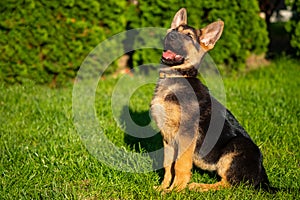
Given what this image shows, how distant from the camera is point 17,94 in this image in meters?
7.31

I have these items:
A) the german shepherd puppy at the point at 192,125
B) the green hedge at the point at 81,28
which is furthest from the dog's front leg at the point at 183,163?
the green hedge at the point at 81,28

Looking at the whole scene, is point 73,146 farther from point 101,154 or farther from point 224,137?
point 224,137

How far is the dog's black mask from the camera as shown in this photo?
14.4 ft

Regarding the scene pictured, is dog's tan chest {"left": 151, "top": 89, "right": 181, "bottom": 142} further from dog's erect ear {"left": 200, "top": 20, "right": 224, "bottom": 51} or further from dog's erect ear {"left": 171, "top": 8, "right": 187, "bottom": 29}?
dog's erect ear {"left": 171, "top": 8, "right": 187, "bottom": 29}

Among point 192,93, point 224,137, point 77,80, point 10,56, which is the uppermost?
point 192,93

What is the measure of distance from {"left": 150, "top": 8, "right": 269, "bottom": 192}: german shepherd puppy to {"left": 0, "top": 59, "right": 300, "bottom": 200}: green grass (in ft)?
0.59

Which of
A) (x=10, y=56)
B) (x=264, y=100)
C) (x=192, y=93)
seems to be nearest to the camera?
(x=192, y=93)

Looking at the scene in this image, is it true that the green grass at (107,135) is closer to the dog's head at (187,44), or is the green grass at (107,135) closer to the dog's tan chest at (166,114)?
the dog's tan chest at (166,114)

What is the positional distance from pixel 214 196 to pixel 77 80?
5.22 meters

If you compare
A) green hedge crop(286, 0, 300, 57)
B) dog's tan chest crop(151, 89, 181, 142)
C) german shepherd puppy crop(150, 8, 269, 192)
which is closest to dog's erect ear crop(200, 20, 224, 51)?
german shepherd puppy crop(150, 8, 269, 192)

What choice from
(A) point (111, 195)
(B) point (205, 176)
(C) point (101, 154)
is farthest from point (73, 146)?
(B) point (205, 176)

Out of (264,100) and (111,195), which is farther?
(264,100)

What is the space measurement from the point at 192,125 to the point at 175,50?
2.72 feet

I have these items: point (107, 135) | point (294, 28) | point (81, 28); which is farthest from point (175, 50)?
point (294, 28)
